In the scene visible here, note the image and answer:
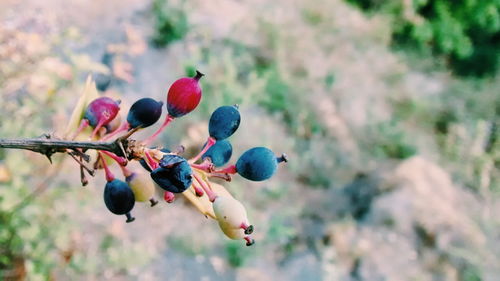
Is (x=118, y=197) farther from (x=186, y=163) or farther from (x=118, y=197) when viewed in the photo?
(x=186, y=163)

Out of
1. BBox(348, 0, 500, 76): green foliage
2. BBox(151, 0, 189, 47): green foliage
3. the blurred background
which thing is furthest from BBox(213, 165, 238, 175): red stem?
BBox(348, 0, 500, 76): green foliage

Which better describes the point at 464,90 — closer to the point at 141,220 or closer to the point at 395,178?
the point at 395,178

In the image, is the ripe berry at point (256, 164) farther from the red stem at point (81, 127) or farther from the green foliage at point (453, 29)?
the green foliage at point (453, 29)

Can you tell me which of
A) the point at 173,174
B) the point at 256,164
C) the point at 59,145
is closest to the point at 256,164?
the point at 256,164

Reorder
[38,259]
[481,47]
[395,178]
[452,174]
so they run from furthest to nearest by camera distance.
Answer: [481,47], [452,174], [395,178], [38,259]

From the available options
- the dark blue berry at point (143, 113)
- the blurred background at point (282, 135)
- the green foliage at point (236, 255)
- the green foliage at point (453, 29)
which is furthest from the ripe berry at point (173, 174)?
the green foliage at point (453, 29)

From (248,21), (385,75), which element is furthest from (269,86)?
(385,75)
